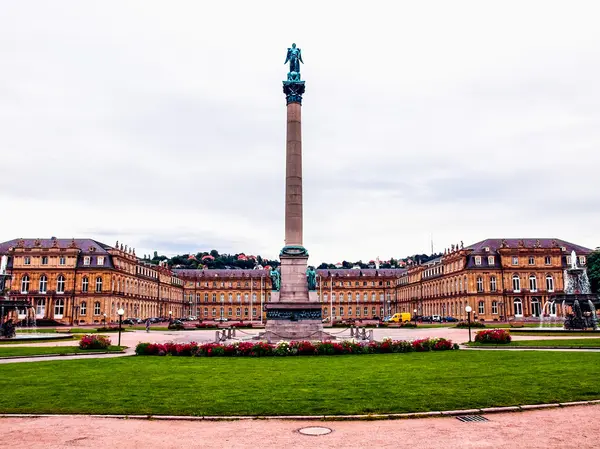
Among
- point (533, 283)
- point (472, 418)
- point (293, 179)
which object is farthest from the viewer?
point (533, 283)

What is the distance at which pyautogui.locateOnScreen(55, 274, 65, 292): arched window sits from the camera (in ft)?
318

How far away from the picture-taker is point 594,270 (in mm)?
90188

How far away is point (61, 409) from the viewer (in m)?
13.4

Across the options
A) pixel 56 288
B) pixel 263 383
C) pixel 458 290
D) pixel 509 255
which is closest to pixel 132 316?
pixel 56 288

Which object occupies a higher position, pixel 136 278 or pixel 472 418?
pixel 136 278

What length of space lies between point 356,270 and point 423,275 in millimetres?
33963

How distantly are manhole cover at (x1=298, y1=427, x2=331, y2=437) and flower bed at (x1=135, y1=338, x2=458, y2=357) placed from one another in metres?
16.7

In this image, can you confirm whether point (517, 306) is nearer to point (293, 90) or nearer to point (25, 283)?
point (293, 90)

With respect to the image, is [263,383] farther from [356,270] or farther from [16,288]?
[356,270]

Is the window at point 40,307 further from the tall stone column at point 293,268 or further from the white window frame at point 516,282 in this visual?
the white window frame at point 516,282

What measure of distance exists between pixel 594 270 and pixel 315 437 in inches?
3712

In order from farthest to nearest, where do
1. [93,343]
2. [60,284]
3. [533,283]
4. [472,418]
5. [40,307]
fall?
[533,283], [60,284], [40,307], [93,343], [472,418]

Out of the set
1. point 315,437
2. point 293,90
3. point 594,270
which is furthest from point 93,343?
point 594,270

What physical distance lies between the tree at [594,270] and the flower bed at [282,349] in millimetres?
72443
